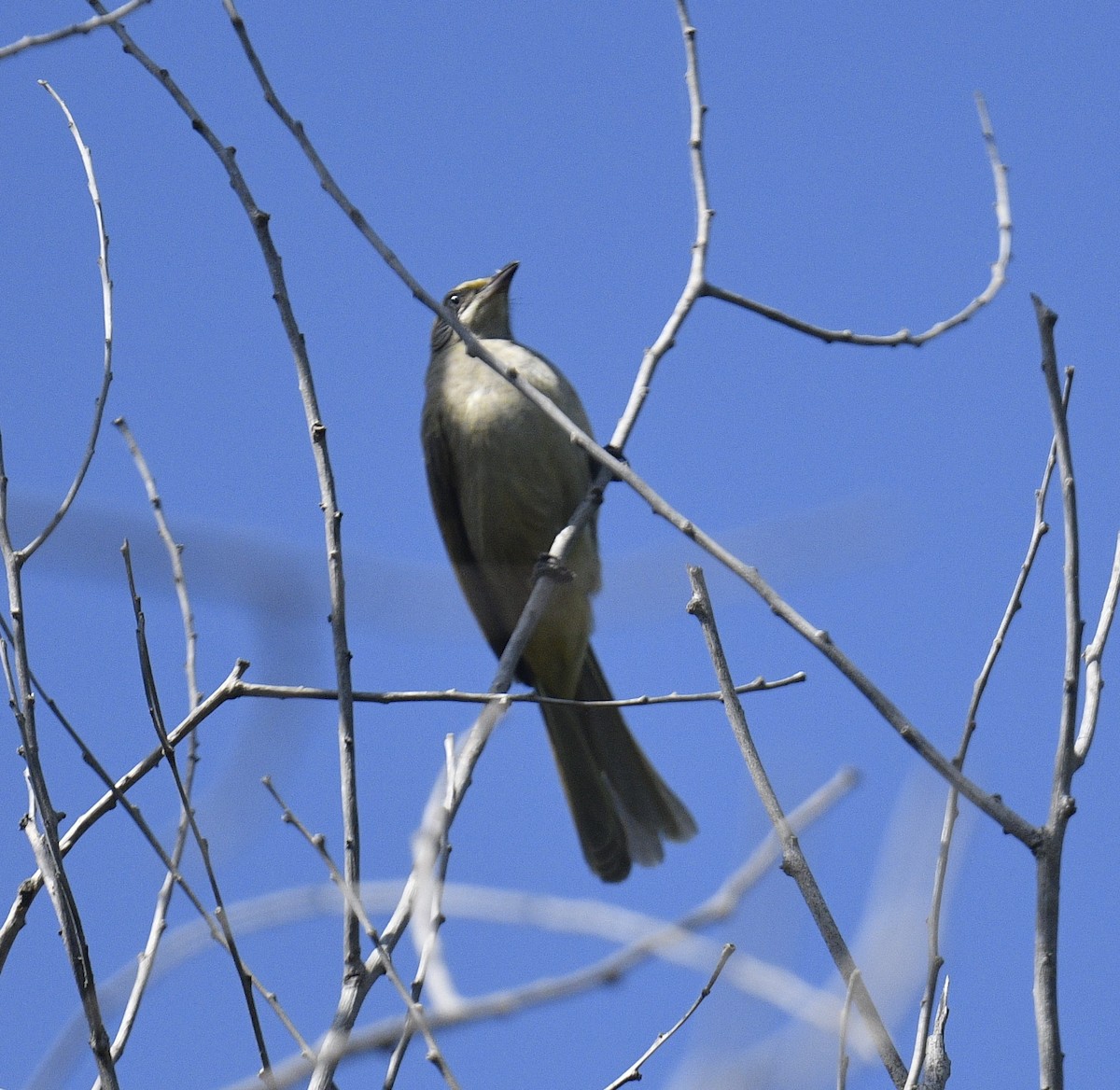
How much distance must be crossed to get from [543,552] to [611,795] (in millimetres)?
1260

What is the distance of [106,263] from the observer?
418cm

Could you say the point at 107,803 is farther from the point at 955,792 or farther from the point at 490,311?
the point at 490,311

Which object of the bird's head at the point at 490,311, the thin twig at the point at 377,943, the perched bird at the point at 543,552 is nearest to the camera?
the thin twig at the point at 377,943

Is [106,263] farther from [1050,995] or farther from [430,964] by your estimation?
[1050,995]

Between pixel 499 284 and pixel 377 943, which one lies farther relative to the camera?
pixel 499 284

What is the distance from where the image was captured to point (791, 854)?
Result: 289cm

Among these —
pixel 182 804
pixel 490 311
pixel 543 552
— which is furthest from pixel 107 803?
pixel 490 311

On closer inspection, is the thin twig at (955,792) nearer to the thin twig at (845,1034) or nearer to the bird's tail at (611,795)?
the thin twig at (845,1034)

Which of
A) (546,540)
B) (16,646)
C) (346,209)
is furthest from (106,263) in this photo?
(546,540)

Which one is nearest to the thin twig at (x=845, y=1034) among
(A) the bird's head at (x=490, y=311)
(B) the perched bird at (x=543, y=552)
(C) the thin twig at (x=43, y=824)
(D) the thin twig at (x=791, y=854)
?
(D) the thin twig at (x=791, y=854)

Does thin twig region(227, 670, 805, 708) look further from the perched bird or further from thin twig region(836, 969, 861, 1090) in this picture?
the perched bird

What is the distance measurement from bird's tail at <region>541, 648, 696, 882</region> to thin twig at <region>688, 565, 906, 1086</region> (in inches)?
165

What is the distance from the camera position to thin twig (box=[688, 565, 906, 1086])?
2693 millimetres

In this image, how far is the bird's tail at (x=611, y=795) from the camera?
730 cm
